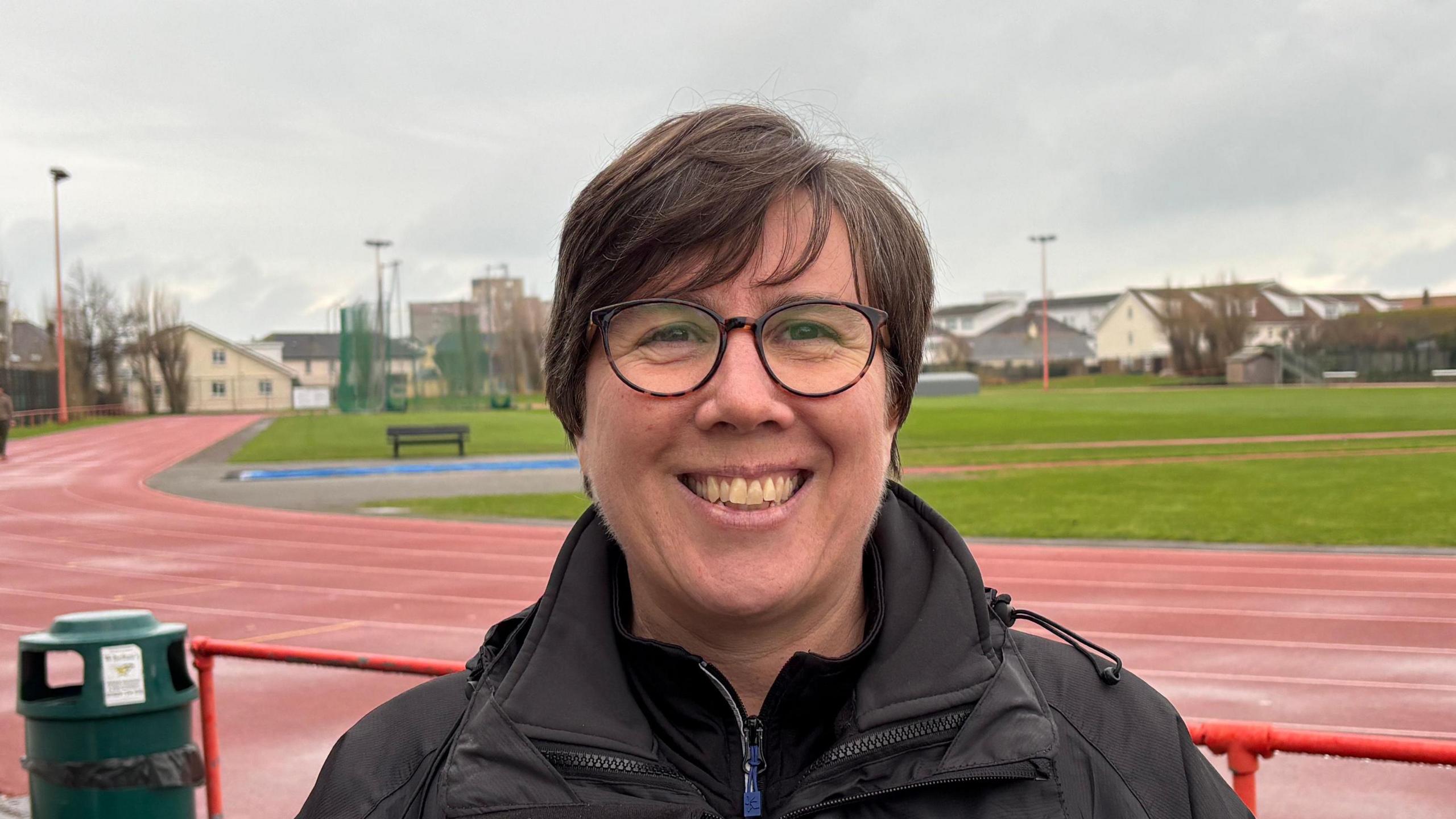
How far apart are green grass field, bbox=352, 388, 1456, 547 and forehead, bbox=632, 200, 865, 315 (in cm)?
802

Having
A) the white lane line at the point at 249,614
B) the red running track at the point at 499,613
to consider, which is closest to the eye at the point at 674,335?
the red running track at the point at 499,613

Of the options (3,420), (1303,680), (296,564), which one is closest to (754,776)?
(1303,680)

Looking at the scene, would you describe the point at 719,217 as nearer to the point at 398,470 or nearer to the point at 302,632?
the point at 302,632

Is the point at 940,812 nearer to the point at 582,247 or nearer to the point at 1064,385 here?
the point at 582,247

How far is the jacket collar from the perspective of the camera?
4.57 ft

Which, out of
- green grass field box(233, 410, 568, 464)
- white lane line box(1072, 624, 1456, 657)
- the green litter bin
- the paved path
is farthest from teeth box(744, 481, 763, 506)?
green grass field box(233, 410, 568, 464)

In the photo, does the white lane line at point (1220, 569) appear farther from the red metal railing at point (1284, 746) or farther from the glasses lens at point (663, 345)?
the glasses lens at point (663, 345)

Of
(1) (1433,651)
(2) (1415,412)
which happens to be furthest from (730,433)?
(2) (1415,412)

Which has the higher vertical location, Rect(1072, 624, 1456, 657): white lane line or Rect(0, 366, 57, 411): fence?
Rect(0, 366, 57, 411): fence

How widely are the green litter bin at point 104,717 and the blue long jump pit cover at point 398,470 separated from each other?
20339 mm

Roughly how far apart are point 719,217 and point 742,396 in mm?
236

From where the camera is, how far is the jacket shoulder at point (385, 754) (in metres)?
1.54

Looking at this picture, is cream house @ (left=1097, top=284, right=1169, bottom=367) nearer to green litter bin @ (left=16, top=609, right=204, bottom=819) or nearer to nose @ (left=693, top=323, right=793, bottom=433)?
green litter bin @ (left=16, top=609, right=204, bottom=819)

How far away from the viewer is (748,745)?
1.51 metres
